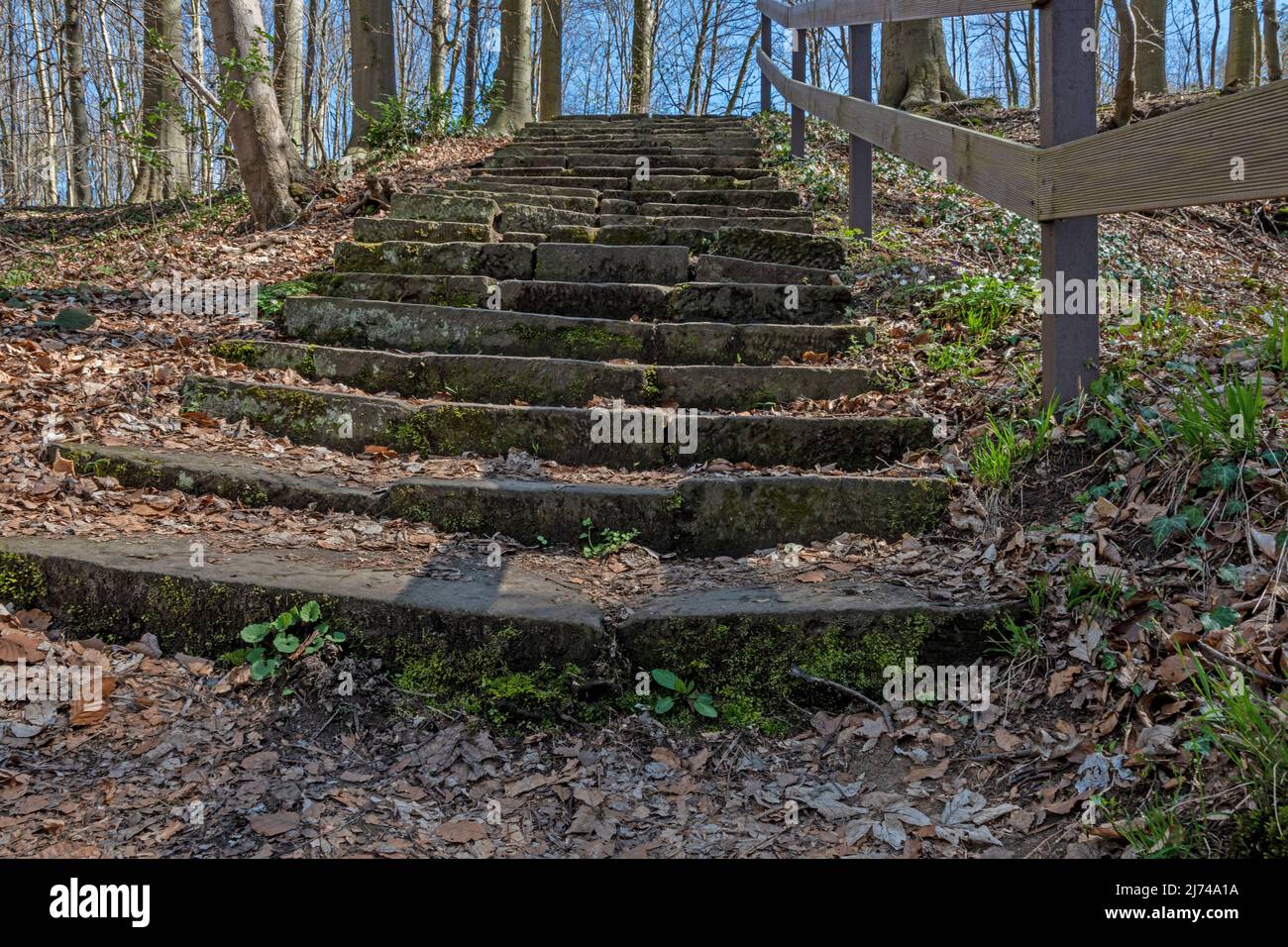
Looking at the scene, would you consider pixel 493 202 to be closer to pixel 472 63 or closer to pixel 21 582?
pixel 21 582

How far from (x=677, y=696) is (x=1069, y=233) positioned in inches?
83.3

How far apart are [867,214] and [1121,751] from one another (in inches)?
184

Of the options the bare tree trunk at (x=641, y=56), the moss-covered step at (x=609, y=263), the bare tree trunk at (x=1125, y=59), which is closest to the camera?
the moss-covered step at (x=609, y=263)

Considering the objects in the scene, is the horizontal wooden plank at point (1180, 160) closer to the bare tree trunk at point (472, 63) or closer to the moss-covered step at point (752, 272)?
the moss-covered step at point (752, 272)

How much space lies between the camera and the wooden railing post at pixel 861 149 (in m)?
5.67

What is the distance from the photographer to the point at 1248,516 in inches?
90.0

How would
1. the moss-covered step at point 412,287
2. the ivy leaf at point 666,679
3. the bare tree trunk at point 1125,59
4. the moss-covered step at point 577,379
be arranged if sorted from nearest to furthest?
1. the ivy leaf at point 666,679
2. the moss-covered step at point 577,379
3. the moss-covered step at point 412,287
4. the bare tree trunk at point 1125,59

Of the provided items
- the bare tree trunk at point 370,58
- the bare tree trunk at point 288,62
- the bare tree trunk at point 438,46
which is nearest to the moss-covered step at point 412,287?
the bare tree trunk at point 288,62

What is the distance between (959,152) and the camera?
3.59 meters

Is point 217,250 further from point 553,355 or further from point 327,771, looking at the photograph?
point 327,771

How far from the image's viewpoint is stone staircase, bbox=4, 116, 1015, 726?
2553 mm

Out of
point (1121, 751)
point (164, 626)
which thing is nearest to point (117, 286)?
point (164, 626)

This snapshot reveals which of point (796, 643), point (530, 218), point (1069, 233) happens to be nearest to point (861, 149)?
point (530, 218)

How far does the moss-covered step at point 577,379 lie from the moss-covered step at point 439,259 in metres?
1.10
